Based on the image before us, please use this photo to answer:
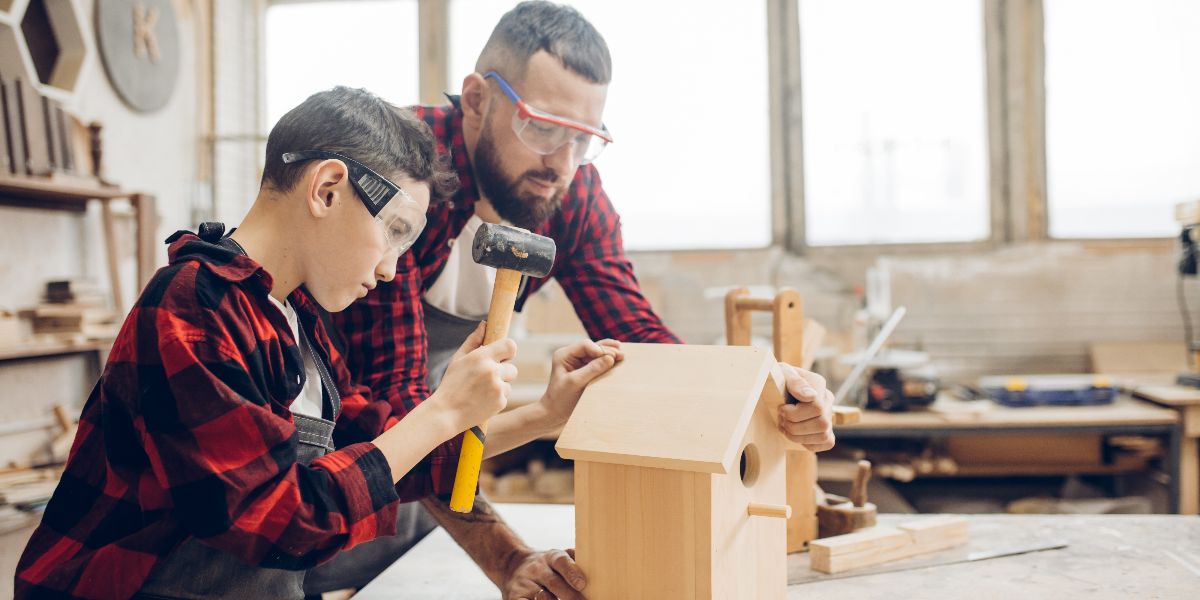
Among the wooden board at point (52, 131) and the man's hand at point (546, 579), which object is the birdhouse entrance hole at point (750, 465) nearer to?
the man's hand at point (546, 579)

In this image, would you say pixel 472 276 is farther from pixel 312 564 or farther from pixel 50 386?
pixel 50 386

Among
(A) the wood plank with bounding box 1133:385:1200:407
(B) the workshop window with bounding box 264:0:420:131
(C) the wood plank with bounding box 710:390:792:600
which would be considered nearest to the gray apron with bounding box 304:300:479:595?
(C) the wood plank with bounding box 710:390:792:600

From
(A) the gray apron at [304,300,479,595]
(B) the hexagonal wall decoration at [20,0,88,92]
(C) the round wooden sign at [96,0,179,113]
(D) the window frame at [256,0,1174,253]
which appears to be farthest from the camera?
(D) the window frame at [256,0,1174,253]

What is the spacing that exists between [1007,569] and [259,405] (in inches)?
54.4

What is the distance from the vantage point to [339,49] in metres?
5.02

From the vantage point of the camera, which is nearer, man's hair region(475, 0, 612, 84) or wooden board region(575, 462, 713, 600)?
wooden board region(575, 462, 713, 600)

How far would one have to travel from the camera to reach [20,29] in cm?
336

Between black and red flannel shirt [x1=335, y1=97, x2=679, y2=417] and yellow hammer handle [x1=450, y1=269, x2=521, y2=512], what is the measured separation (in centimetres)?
19

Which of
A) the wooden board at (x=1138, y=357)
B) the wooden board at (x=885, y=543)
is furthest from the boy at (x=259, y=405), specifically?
the wooden board at (x=1138, y=357)

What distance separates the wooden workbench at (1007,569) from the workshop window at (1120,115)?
285 cm

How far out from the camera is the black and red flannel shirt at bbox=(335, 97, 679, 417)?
5.34 feet

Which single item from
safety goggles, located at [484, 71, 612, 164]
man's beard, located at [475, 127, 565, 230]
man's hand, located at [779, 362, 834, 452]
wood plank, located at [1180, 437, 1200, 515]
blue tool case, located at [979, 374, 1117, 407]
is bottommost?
wood plank, located at [1180, 437, 1200, 515]

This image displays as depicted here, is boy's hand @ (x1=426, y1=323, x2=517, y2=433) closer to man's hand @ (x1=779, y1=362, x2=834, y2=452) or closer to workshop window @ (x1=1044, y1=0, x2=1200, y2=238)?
man's hand @ (x1=779, y1=362, x2=834, y2=452)

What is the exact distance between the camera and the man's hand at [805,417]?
53.5 inches
